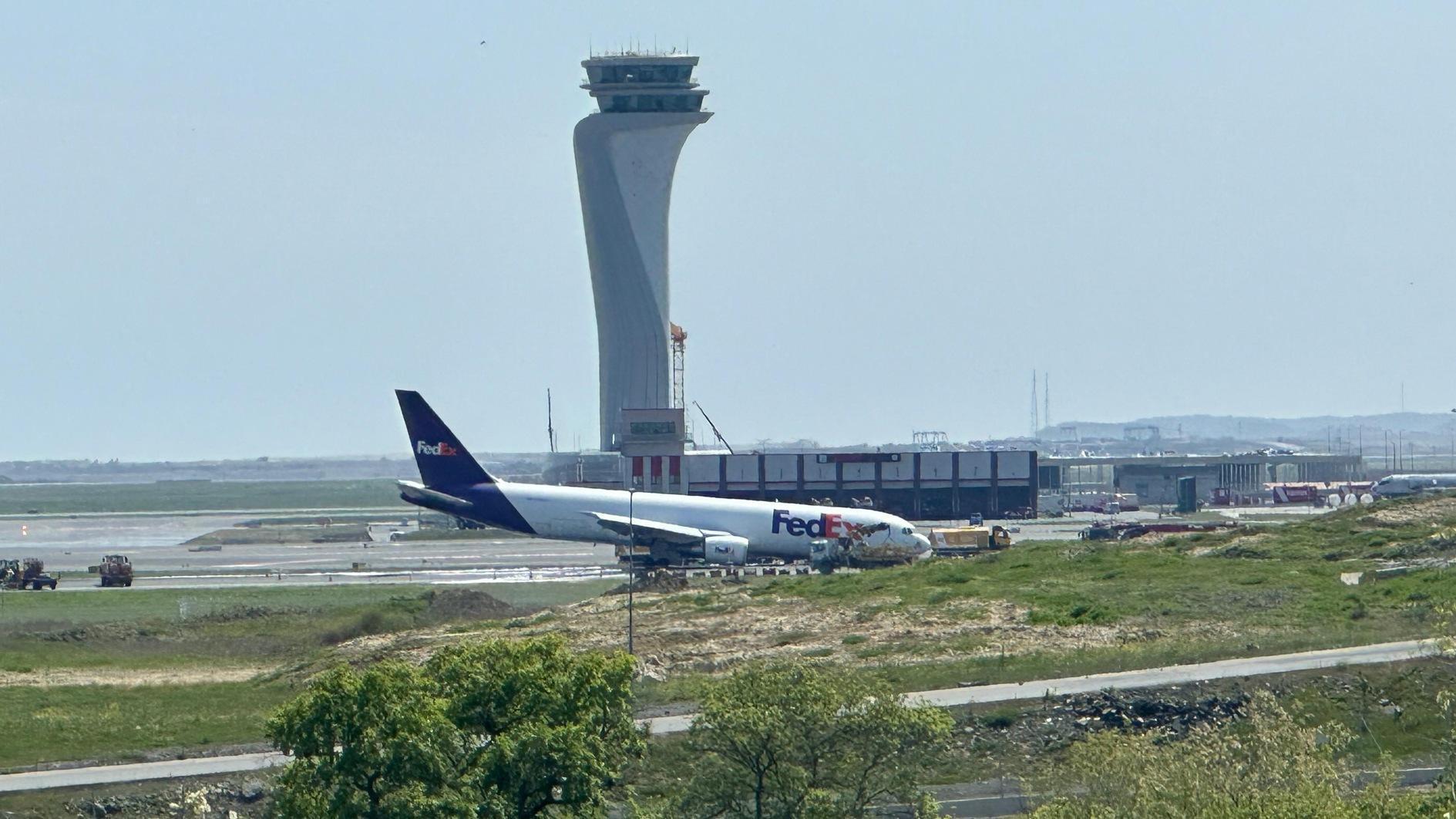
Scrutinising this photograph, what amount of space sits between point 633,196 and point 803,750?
135 m

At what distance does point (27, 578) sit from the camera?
71.1m

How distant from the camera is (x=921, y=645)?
4306 cm

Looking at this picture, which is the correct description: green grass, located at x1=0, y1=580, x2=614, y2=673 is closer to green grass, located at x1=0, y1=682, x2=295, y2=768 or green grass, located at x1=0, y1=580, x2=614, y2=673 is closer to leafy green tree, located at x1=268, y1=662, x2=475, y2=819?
green grass, located at x1=0, y1=682, x2=295, y2=768

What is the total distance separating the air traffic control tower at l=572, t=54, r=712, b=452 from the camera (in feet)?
508

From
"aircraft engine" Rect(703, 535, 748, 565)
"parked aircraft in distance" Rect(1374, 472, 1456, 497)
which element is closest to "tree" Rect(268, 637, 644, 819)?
"aircraft engine" Rect(703, 535, 748, 565)

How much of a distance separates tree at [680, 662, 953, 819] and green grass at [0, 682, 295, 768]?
41.3ft

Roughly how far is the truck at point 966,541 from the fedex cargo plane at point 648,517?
5.46 ft

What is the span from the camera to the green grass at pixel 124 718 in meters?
32.6

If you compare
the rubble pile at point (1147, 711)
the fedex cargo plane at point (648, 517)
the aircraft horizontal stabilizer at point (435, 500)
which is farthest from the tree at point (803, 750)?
the aircraft horizontal stabilizer at point (435, 500)

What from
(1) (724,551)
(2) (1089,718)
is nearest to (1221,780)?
(2) (1089,718)

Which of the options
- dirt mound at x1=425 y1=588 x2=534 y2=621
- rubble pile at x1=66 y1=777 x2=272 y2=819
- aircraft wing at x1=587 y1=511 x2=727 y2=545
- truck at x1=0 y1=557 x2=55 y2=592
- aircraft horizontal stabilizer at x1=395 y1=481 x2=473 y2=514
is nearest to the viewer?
rubble pile at x1=66 y1=777 x2=272 y2=819

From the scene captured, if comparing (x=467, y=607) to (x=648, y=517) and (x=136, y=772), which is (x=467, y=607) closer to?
(x=648, y=517)

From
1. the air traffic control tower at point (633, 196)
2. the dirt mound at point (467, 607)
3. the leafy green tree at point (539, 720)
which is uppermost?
the air traffic control tower at point (633, 196)

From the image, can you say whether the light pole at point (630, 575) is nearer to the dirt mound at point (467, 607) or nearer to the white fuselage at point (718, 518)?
the white fuselage at point (718, 518)
